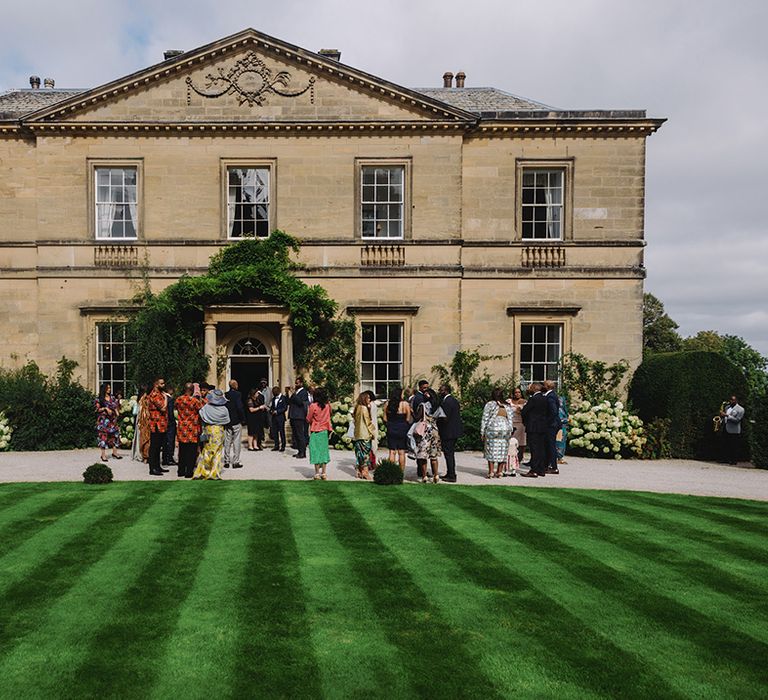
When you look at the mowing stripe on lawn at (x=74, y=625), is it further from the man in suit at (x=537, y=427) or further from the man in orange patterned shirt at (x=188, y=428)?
the man in suit at (x=537, y=427)

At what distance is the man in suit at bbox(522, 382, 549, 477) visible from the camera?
15.1m

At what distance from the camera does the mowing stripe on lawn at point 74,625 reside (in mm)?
5102

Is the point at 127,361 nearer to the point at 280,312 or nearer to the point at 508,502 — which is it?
the point at 280,312

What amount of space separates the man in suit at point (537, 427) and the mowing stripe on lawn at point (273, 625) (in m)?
7.24

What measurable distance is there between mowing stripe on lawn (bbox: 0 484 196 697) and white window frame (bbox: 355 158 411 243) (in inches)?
561

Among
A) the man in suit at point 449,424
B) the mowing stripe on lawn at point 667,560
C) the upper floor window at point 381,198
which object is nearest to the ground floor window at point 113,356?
the upper floor window at point 381,198

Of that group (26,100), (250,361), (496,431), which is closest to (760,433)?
(496,431)

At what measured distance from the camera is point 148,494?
12.0 metres

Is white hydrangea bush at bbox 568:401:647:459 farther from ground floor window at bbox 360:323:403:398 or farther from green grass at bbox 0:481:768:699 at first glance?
green grass at bbox 0:481:768:699

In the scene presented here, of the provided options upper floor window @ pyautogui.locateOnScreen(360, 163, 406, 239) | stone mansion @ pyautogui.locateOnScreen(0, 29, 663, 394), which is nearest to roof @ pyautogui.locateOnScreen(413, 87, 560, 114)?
stone mansion @ pyautogui.locateOnScreen(0, 29, 663, 394)

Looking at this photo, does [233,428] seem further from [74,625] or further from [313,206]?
[74,625]

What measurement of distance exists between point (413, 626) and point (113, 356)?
18311 millimetres

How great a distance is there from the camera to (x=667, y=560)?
8.23m

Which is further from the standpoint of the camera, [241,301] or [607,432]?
[241,301]
